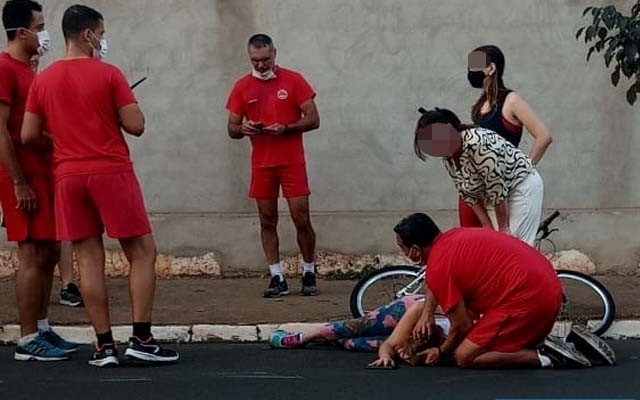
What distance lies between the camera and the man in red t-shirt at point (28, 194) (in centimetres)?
787

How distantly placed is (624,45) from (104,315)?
388 cm

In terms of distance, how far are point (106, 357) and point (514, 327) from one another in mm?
2361

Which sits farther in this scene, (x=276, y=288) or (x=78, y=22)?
(x=276, y=288)

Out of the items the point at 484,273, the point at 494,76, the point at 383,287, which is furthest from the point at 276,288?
the point at 484,273

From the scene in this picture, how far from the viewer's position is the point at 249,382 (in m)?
7.26

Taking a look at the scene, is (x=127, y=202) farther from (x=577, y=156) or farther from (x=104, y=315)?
(x=577, y=156)

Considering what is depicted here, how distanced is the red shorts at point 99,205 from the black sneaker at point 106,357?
660mm

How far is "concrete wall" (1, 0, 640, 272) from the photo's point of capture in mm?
10977

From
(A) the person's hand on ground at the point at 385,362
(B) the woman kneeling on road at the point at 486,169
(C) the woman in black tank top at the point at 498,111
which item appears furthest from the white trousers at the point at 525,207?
(A) the person's hand on ground at the point at 385,362

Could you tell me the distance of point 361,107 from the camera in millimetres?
11062

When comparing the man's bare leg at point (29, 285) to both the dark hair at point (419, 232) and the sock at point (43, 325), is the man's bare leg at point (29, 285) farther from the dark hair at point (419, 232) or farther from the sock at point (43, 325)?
the dark hair at point (419, 232)

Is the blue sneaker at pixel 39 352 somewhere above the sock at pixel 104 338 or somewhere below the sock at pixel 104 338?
below

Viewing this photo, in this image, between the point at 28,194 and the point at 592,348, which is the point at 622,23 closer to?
the point at 592,348

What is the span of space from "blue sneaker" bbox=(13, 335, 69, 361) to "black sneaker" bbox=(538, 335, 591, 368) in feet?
9.54
